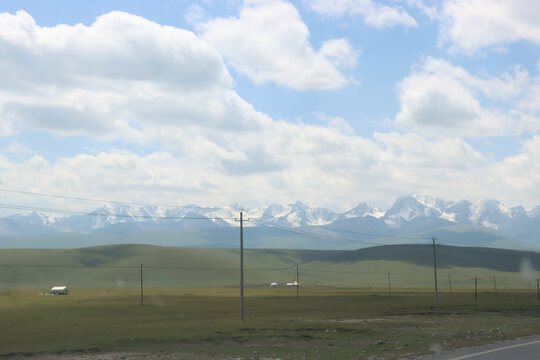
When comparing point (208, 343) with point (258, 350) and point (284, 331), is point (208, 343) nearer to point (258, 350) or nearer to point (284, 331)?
point (258, 350)

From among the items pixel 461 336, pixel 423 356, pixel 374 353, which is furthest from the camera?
pixel 461 336

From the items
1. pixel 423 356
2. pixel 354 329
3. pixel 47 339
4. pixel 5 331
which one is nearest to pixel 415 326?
pixel 354 329

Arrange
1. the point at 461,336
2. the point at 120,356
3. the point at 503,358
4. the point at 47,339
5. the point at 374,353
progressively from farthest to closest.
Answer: the point at 47,339 → the point at 461,336 → the point at 120,356 → the point at 374,353 → the point at 503,358

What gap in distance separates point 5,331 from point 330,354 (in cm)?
3956

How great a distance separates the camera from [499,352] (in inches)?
1195

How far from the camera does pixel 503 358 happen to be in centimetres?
2808

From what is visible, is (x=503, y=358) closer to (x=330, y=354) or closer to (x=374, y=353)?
(x=374, y=353)

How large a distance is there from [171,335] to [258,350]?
14152mm

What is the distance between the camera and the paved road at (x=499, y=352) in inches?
1117

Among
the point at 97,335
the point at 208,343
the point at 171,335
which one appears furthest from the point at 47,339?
the point at 208,343

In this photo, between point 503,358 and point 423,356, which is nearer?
point 503,358

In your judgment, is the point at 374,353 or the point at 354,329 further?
the point at 354,329

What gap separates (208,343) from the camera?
4484 centimetres

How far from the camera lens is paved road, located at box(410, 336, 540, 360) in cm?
2838
